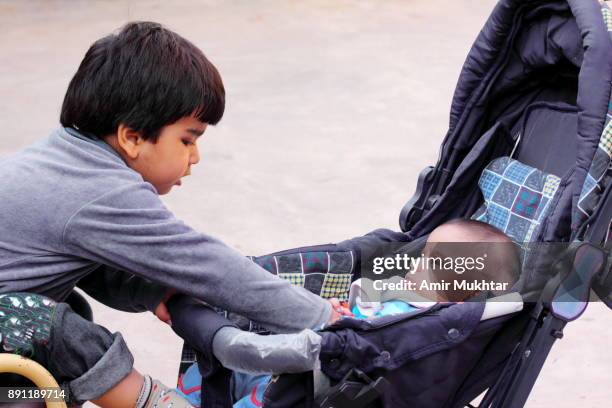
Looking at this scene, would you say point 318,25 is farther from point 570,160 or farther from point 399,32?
point 570,160

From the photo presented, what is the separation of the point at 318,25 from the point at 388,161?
187 centimetres

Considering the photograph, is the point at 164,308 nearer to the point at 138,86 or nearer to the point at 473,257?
the point at 138,86

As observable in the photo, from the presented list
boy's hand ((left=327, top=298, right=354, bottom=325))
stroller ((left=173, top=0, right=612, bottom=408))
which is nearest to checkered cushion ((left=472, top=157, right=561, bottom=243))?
stroller ((left=173, top=0, right=612, bottom=408))

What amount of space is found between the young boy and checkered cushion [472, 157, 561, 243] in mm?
645

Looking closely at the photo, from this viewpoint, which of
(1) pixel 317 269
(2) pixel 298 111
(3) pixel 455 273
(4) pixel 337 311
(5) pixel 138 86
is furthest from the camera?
(2) pixel 298 111

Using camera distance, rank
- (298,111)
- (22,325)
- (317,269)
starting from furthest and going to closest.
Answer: (298,111) → (317,269) → (22,325)

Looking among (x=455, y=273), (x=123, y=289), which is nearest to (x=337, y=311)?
(x=455, y=273)

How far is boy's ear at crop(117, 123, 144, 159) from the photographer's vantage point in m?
1.79

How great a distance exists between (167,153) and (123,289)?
0.32 metres

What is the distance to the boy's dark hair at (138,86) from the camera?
5.82 feet

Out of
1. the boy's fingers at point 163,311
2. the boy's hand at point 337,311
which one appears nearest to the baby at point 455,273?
the boy's hand at point 337,311

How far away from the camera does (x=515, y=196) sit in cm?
235

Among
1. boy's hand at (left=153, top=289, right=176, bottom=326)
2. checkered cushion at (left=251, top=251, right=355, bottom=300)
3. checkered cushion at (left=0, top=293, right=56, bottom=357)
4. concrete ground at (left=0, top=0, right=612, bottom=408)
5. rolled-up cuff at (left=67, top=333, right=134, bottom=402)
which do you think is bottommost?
concrete ground at (left=0, top=0, right=612, bottom=408)

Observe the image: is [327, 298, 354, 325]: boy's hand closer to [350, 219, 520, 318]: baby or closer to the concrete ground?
[350, 219, 520, 318]: baby
